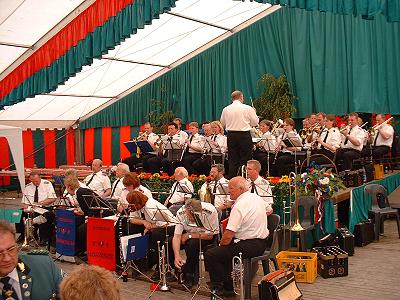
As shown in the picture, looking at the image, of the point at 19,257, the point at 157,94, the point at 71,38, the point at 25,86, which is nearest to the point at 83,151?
the point at 157,94

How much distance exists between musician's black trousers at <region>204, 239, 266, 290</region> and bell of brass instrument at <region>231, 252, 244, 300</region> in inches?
3.0

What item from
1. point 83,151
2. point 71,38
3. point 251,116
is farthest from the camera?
point 83,151

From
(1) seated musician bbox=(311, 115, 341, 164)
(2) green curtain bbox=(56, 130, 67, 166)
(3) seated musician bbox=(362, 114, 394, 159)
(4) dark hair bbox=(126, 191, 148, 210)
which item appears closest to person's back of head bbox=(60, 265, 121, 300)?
(4) dark hair bbox=(126, 191, 148, 210)

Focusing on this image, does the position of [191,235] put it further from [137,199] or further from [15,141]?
[15,141]

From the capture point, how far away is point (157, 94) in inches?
732

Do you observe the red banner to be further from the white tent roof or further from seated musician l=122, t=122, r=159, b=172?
the white tent roof

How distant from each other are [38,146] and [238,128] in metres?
14.3

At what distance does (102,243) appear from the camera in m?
7.25

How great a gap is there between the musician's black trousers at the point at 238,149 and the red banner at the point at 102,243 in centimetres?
258

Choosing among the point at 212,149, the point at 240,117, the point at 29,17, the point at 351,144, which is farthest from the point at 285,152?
the point at 29,17

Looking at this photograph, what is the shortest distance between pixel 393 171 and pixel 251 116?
5209mm

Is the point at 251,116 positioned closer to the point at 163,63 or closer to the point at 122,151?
the point at 163,63

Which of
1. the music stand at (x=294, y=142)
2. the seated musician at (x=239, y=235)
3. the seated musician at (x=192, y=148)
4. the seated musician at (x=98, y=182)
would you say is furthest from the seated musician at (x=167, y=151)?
the seated musician at (x=239, y=235)

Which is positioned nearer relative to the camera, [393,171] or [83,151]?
[393,171]
